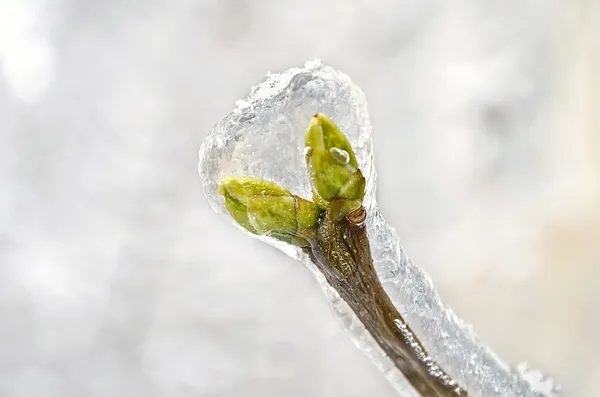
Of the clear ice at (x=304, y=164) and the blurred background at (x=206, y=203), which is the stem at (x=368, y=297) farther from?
the blurred background at (x=206, y=203)

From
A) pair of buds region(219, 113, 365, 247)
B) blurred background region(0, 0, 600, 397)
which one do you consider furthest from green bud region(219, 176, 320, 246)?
blurred background region(0, 0, 600, 397)

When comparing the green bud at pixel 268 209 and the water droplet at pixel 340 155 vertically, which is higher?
the green bud at pixel 268 209

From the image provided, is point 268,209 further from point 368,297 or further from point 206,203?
point 206,203

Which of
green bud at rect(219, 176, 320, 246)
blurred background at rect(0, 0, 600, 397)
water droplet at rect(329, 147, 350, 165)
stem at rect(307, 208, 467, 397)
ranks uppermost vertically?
blurred background at rect(0, 0, 600, 397)

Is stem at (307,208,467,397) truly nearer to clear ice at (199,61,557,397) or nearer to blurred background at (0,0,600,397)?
clear ice at (199,61,557,397)

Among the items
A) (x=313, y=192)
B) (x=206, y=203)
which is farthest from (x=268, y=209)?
(x=206, y=203)

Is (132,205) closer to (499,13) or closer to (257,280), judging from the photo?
(257,280)

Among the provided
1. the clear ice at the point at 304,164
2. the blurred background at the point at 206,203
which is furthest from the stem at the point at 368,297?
the blurred background at the point at 206,203
